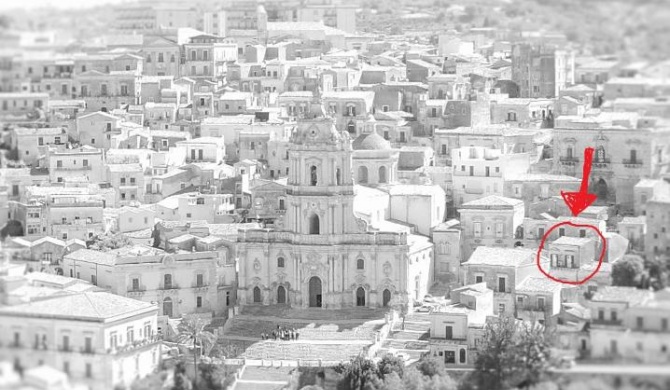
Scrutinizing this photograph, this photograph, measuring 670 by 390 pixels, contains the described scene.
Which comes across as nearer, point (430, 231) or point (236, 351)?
point (236, 351)

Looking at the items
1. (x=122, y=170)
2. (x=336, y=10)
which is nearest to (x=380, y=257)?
(x=122, y=170)

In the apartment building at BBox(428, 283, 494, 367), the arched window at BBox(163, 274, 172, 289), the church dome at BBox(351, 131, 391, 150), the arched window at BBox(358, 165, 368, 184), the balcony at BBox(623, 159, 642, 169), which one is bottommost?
the apartment building at BBox(428, 283, 494, 367)

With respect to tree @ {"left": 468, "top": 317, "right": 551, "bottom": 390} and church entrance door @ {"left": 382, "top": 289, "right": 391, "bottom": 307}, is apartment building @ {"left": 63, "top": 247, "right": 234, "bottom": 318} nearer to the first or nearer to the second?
church entrance door @ {"left": 382, "top": 289, "right": 391, "bottom": 307}

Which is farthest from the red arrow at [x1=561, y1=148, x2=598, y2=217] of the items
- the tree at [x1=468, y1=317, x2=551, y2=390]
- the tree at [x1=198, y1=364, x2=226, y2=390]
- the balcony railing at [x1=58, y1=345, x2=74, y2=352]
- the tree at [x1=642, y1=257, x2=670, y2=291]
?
the balcony railing at [x1=58, y1=345, x2=74, y2=352]

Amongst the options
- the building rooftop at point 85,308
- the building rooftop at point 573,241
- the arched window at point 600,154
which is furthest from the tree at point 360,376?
the arched window at point 600,154

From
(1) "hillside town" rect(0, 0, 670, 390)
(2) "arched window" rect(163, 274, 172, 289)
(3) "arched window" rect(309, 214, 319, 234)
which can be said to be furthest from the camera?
(3) "arched window" rect(309, 214, 319, 234)

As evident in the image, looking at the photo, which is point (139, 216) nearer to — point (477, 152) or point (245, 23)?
point (477, 152)
